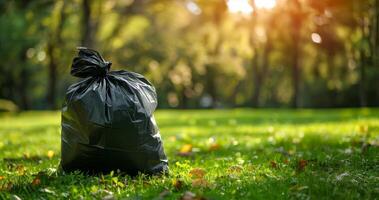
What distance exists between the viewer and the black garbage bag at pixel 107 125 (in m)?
4.46

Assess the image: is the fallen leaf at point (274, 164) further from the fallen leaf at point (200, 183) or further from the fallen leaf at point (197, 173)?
the fallen leaf at point (200, 183)

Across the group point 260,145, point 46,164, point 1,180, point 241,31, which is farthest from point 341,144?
point 241,31

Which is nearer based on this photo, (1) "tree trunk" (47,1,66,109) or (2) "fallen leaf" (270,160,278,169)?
(2) "fallen leaf" (270,160,278,169)

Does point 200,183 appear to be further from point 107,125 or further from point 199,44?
point 199,44

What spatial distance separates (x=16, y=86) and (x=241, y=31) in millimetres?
18461

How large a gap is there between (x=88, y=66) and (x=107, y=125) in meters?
0.68

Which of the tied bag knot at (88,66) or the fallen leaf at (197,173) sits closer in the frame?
the fallen leaf at (197,173)

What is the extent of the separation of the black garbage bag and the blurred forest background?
16.1 metres

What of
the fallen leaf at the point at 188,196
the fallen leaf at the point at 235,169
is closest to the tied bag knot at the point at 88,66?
the fallen leaf at the point at 235,169

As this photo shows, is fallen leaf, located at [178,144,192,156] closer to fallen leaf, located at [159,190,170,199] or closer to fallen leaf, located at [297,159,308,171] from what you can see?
fallen leaf, located at [297,159,308,171]

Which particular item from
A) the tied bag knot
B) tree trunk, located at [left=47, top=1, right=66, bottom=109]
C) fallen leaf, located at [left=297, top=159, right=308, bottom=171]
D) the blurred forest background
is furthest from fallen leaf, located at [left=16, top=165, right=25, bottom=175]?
tree trunk, located at [left=47, top=1, right=66, bottom=109]

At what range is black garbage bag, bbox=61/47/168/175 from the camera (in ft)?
14.6

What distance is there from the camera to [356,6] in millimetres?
21922

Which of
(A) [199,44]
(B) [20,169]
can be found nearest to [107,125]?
(B) [20,169]
